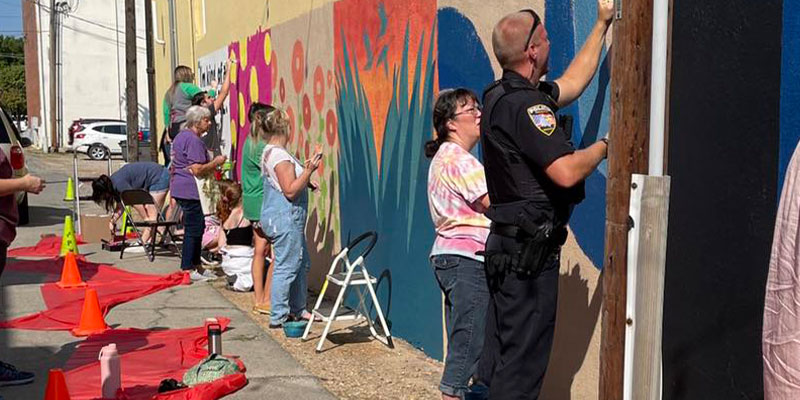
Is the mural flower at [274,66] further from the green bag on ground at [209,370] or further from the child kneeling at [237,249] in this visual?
the green bag on ground at [209,370]

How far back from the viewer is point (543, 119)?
340cm

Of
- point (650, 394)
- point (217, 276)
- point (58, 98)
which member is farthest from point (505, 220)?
point (58, 98)

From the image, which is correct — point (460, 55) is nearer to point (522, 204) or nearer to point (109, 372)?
point (522, 204)

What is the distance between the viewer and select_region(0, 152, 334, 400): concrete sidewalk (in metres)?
5.67

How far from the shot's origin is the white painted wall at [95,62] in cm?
4655

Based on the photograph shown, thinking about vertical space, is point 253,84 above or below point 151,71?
below

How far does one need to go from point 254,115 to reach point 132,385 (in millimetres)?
2475

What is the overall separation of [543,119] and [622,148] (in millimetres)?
369

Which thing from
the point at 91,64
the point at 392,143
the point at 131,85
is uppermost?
the point at 91,64

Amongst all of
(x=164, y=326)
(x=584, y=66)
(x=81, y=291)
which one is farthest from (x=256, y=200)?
(x=584, y=66)

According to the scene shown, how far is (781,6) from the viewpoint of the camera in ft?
10.9

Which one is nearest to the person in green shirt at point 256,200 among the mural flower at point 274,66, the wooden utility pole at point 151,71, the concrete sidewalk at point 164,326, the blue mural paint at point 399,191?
the concrete sidewalk at point 164,326

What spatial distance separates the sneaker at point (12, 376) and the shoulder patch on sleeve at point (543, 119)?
394cm

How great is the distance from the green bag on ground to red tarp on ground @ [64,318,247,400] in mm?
79
